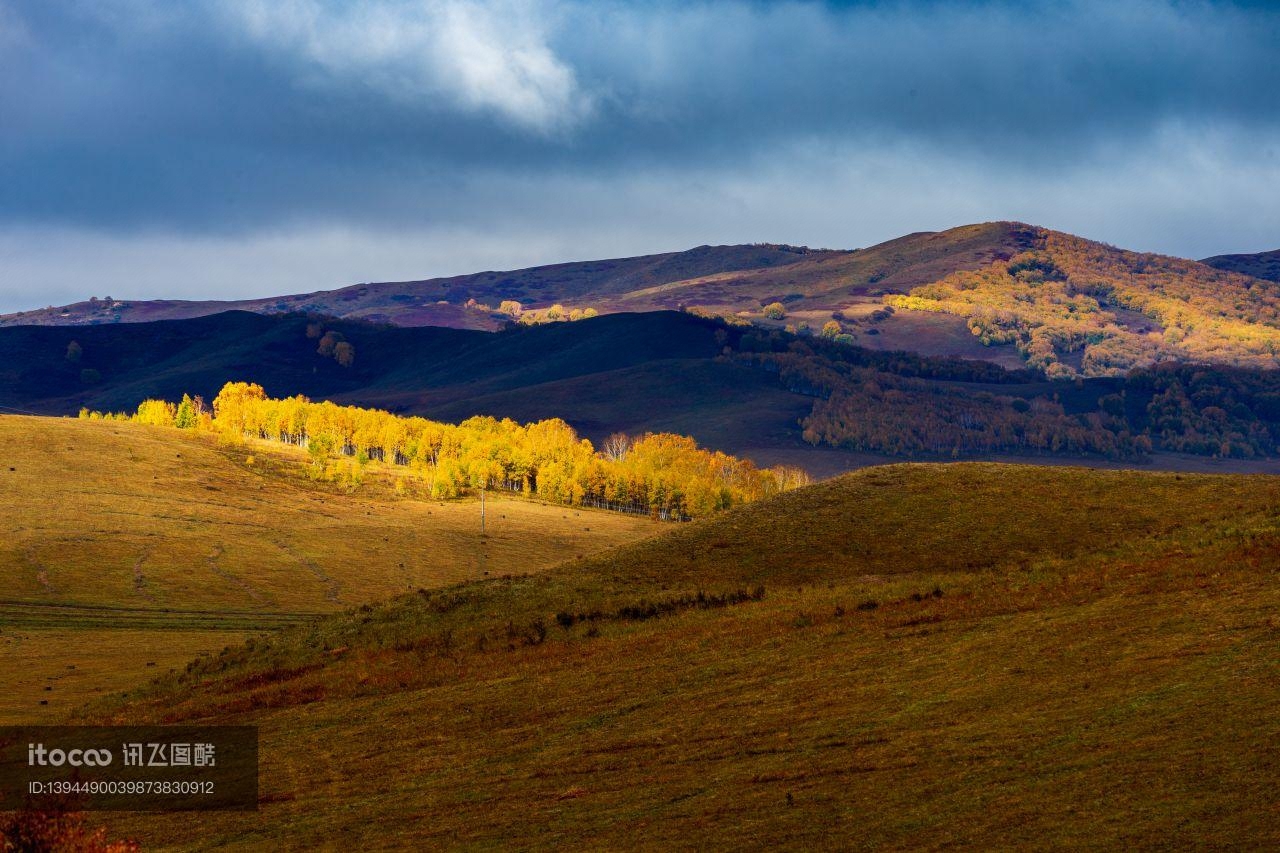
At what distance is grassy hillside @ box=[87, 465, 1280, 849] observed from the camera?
2128 cm

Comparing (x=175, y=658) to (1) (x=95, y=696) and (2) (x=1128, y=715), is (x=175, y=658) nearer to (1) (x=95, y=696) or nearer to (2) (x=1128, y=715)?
(1) (x=95, y=696)

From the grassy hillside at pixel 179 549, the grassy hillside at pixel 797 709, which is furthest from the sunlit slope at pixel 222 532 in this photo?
the grassy hillside at pixel 797 709

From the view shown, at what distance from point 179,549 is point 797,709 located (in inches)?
4495

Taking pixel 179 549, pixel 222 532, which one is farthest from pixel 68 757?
pixel 222 532

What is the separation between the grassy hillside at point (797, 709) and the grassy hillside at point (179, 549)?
1932 centimetres

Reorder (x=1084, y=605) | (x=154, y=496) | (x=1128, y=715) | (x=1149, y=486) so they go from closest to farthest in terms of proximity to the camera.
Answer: (x=1128, y=715), (x=1084, y=605), (x=1149, y=486), (x=154, y=496)

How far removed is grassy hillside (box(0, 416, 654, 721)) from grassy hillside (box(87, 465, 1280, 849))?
19322 mm

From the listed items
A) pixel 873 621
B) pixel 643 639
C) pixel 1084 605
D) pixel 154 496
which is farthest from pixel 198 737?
pixel 154 496

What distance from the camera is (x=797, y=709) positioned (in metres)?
30.7

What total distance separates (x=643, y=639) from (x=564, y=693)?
31.4 ft

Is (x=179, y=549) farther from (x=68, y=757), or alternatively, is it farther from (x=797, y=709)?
(x=797, y=709)

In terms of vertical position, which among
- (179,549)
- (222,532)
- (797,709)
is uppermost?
(797,709)

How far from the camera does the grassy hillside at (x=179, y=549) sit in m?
83.4

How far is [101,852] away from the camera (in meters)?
20.4
